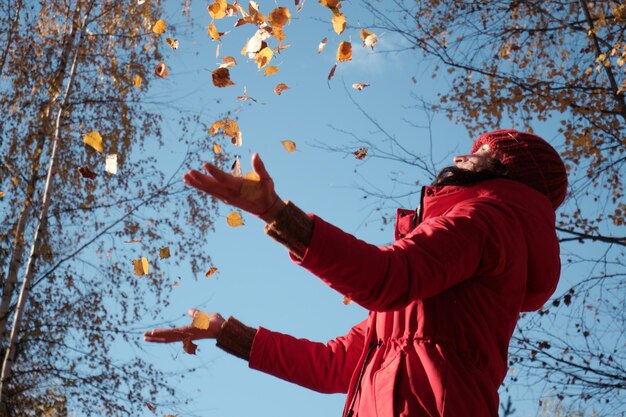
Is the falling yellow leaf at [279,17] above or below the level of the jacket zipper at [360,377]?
above

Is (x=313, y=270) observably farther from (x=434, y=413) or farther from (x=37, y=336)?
(x=37, y=336)

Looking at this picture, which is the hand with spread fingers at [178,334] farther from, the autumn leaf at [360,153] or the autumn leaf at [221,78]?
the autumn leaf at [360,153]

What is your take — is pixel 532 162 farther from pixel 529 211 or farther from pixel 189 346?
pixel 189 346

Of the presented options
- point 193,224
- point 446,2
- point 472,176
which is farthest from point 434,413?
point 193,224

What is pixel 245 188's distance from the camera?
173 cm

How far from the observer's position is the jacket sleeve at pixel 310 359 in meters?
2.59

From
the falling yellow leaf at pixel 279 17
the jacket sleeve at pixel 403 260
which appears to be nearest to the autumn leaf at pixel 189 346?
the jacket sleeve at pixel 403 260

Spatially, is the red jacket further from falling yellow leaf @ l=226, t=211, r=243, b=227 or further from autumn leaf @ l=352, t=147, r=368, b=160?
autumn leaf @ l=352, t=147, r=368, b=160

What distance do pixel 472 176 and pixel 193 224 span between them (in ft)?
21.9

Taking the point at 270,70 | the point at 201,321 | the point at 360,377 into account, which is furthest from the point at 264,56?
the point at 360,377

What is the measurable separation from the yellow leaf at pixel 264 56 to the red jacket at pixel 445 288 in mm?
1438

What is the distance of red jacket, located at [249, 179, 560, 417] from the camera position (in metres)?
1.79

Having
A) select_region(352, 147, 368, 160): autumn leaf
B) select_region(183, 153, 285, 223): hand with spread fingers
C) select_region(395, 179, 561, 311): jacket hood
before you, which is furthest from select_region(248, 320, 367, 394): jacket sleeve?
select_region(352, 147, 368, 160): autumn leaf

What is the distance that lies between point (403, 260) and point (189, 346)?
1.12m
